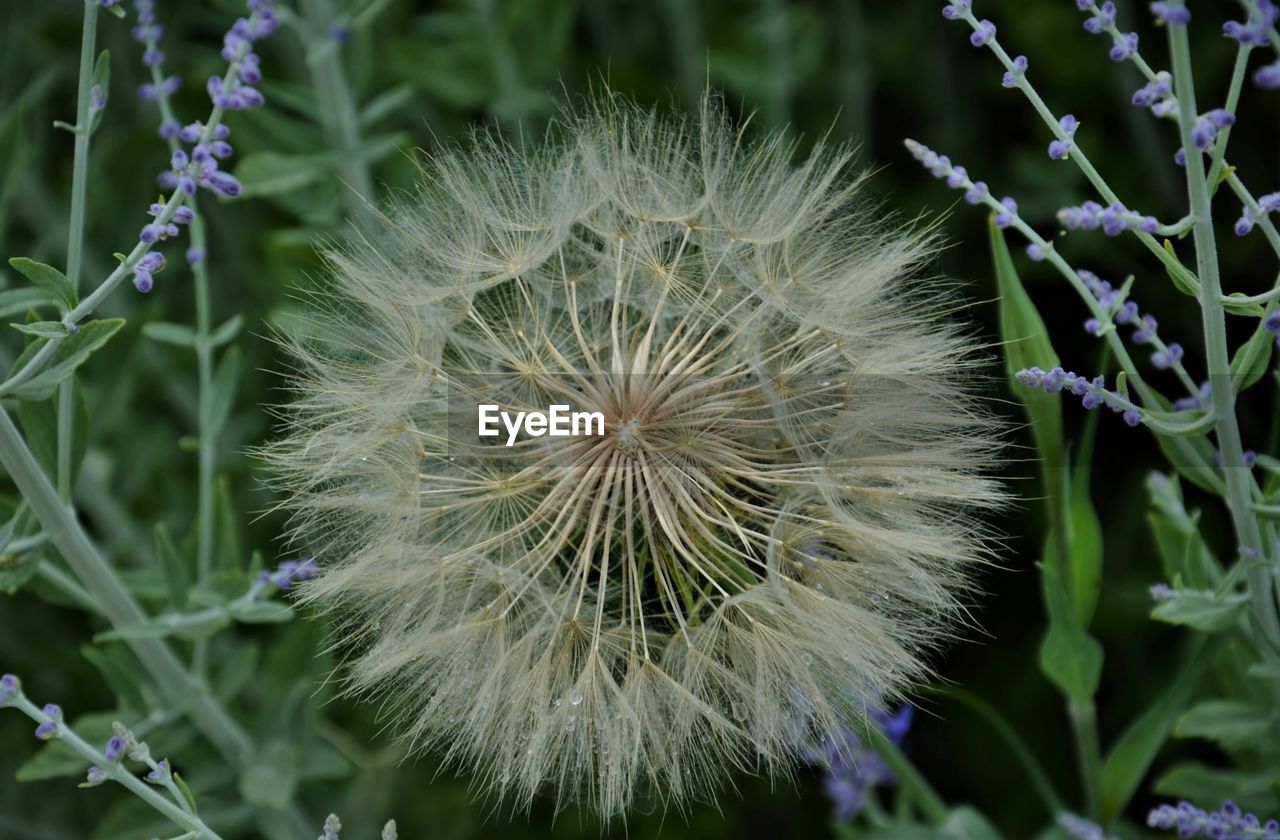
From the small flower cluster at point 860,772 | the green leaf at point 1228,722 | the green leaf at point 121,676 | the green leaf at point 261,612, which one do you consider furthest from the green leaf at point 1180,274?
the green leaf at point 121,676

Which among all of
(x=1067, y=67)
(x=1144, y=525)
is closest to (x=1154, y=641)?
(x=1144, y=525)

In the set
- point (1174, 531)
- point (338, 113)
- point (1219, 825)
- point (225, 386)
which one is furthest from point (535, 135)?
point (1219, 825)

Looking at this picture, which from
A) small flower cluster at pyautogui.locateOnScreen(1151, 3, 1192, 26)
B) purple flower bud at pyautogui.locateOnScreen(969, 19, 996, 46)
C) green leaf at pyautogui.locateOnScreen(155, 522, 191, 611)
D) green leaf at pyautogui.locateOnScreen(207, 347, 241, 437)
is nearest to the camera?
small flower cluster at pyautogui.locateOnScreen(1151, 3, 1192, 26)

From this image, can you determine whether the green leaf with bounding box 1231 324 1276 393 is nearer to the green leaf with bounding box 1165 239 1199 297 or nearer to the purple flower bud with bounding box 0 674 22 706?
the green leaf with bounding box 1165 239 1199 297

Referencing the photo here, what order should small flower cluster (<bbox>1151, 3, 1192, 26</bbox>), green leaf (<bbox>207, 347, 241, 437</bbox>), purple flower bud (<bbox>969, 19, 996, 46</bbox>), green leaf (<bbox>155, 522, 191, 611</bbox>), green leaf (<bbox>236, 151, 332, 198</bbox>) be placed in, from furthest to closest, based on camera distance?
1. green leaf (<bbox>236, 151, 332, 198</bbox>)
2. green leaf (<bbox>207, 347, 241, 437</bbox>)
3. green leaf (<bbox>155, 522, 191, 611</bbox>)
4. purple flower bud (<bbox>969, 19, 996, 46</bbox>)
5. small flower cluster (<bbox>1151, 3, 1192, 26</bbox>)

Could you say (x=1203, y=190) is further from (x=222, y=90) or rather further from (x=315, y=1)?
(x=315, y=1)

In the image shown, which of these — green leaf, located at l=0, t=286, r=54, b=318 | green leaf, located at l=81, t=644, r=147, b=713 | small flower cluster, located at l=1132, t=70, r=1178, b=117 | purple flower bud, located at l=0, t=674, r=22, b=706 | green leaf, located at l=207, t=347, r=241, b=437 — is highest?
small flower cluster, located at l=1132, t=70, r=1178, b=117

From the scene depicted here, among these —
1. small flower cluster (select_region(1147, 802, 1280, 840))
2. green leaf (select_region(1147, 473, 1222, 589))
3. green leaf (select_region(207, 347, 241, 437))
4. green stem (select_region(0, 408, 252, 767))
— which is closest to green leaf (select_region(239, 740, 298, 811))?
green stem (select_region(0, 408, 252, 767))
